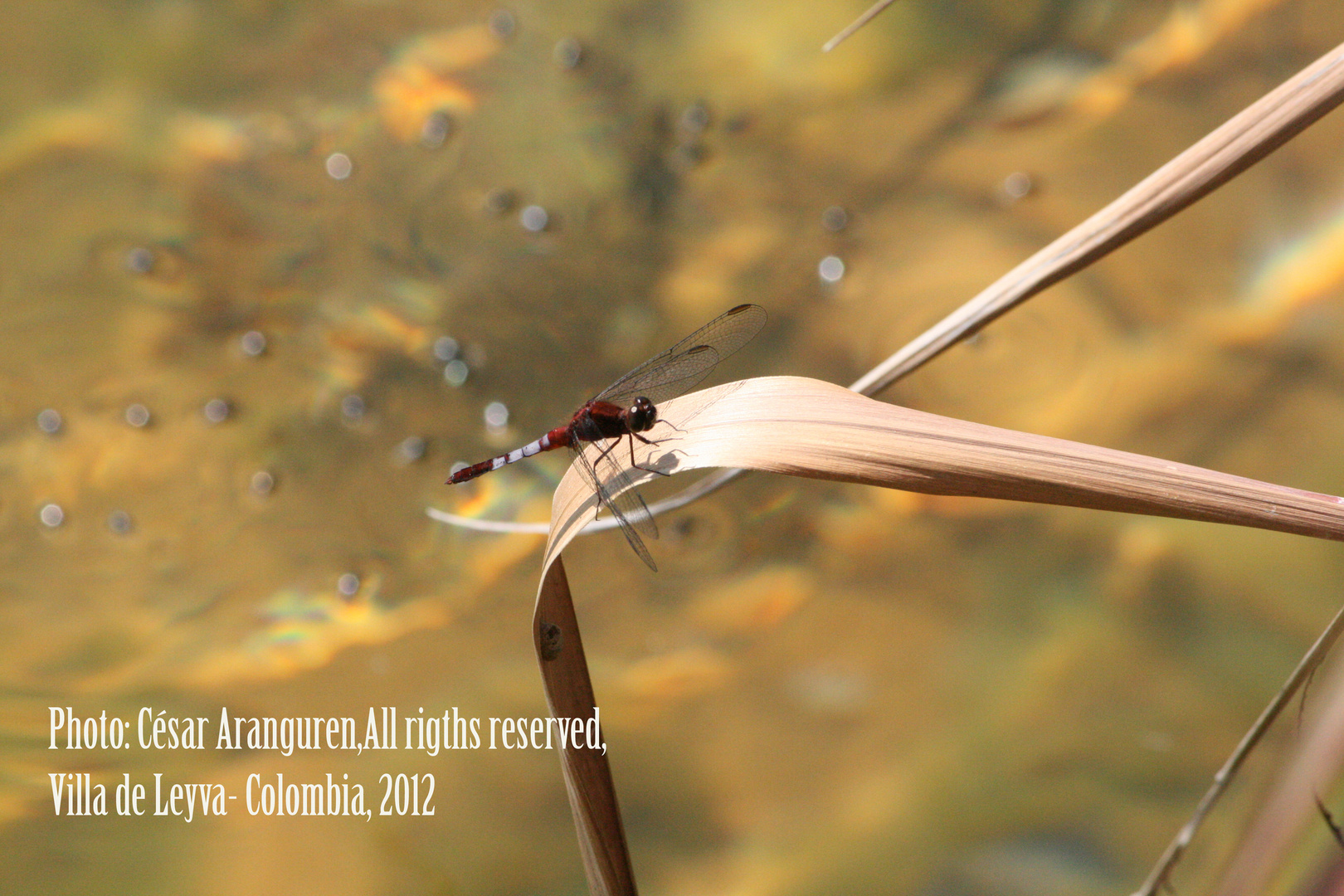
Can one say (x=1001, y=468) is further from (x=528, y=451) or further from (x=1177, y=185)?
(x=528, y=451)

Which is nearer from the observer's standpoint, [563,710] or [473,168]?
[563,710]

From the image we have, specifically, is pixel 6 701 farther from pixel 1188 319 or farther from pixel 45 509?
pixel 1188 319

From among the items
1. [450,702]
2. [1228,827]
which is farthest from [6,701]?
[1228,827]

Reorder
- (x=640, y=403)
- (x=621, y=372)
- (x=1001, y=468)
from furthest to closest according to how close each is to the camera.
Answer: (x=621, y=372), (x=640, y=403), (x=1001, y=468)

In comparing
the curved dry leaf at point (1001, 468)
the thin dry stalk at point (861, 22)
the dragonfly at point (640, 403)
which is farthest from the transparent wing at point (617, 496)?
the thin dry stalk at point (861, 22)

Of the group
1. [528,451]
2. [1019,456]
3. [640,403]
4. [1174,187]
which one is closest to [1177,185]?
[1174,187]

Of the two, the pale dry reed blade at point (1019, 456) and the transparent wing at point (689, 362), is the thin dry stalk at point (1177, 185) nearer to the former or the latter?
the pale dry reed blade at point (1019, 456)

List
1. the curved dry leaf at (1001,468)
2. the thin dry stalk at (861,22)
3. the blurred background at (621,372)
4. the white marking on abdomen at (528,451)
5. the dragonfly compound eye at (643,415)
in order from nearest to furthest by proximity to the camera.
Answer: the curved dry leaf at (1001,468) → the thin dry stalk at (861,22) → the dragonfly compound eye at (643,415) → the white marking on abdomen at (528,451) → the blurred background at (621,372)
